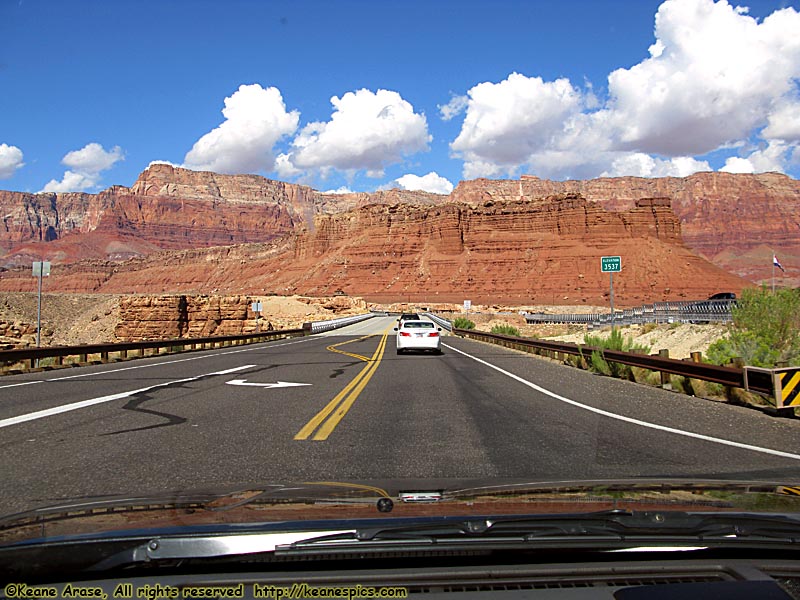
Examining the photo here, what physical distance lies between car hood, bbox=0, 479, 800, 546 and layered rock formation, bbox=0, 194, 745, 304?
12041 centimetres

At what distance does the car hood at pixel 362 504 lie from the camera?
3088 mm

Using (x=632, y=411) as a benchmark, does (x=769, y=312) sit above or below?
above

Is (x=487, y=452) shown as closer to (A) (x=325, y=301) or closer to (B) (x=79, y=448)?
(B) (x=79, y=448)

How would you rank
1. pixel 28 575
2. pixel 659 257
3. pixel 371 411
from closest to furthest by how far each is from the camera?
pixel 28 575, pixel 371 411, pixel 659 257

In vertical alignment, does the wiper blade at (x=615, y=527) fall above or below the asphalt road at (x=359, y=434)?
above

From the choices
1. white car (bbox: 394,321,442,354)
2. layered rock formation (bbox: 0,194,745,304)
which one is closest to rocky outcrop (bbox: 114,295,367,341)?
white car (bbox: 394,321,442,354)

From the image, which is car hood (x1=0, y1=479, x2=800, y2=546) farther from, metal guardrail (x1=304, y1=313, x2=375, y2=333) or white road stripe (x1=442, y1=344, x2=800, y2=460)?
metal guardrail (x1=304, y1=313, x2=375, y2=333)

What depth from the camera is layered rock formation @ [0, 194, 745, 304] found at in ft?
413

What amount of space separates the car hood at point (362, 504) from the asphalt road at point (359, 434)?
29.9 inches

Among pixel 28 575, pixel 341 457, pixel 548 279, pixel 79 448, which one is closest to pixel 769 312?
pixel 341 457

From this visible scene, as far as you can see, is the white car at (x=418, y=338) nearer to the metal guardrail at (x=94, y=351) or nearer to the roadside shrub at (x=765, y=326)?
the metal guardrail at (x=94, y=351)

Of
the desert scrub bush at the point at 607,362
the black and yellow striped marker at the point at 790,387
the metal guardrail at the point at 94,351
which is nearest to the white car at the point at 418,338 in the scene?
the desert scrub bush at the point at 607,362

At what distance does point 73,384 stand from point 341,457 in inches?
411

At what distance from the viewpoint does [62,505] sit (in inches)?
151
